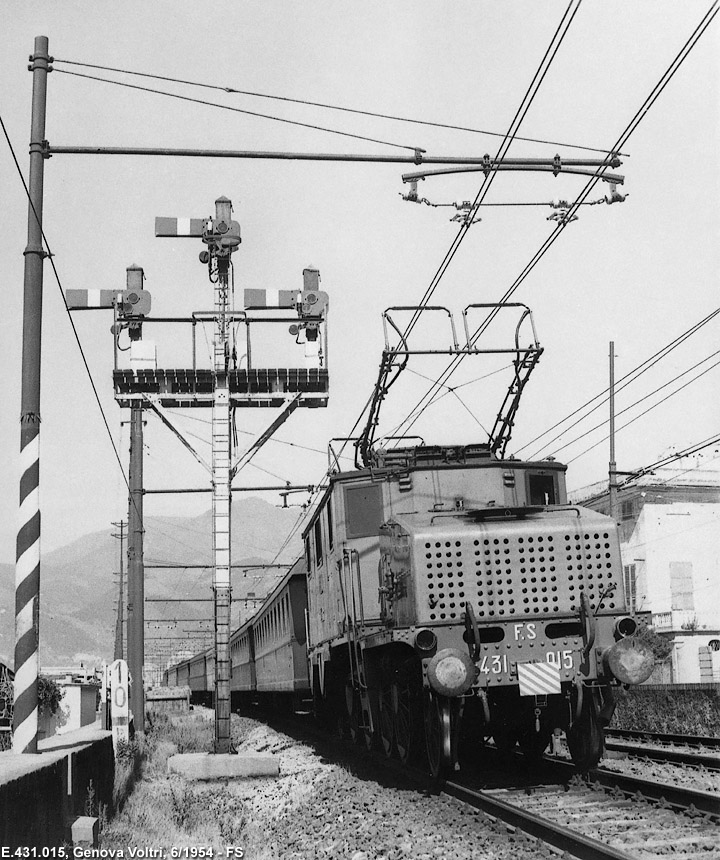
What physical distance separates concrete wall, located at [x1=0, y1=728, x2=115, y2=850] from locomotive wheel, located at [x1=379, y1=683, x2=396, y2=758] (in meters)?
3.30

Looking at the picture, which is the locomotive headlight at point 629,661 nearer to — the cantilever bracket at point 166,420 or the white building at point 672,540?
the cantilever bracket at point 166,420

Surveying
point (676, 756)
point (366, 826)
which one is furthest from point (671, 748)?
point (366, 826)

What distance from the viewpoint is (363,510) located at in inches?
471

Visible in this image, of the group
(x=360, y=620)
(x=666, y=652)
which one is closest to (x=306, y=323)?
(x=360, y=620)

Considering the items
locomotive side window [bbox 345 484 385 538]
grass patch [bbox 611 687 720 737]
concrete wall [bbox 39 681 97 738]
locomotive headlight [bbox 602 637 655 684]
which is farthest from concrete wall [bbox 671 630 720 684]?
locomotive headlight [bbox 602 637 655 684]

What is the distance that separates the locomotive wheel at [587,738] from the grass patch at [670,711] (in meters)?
6.92

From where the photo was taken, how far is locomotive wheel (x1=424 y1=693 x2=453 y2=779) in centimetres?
981

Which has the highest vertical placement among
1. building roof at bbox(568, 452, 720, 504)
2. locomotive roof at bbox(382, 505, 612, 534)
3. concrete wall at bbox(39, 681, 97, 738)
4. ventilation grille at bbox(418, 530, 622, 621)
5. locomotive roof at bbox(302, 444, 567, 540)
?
building roof at bbox(568, 452, 720, 504)

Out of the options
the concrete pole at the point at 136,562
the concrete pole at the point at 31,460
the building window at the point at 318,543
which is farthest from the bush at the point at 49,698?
the concrete pole at the point at 31,460

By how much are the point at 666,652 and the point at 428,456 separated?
3035cm

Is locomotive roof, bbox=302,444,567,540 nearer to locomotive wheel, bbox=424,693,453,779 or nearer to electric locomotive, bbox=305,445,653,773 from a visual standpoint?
electric locomotive, bbox=305,445,653,773

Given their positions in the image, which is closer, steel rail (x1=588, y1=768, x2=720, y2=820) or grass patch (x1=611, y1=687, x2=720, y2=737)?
steel rail (x1=588, y1=768, x2=720, y2=820)

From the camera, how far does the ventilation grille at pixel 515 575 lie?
10.1m

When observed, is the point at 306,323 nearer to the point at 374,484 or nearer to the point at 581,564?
the point at 374,484
